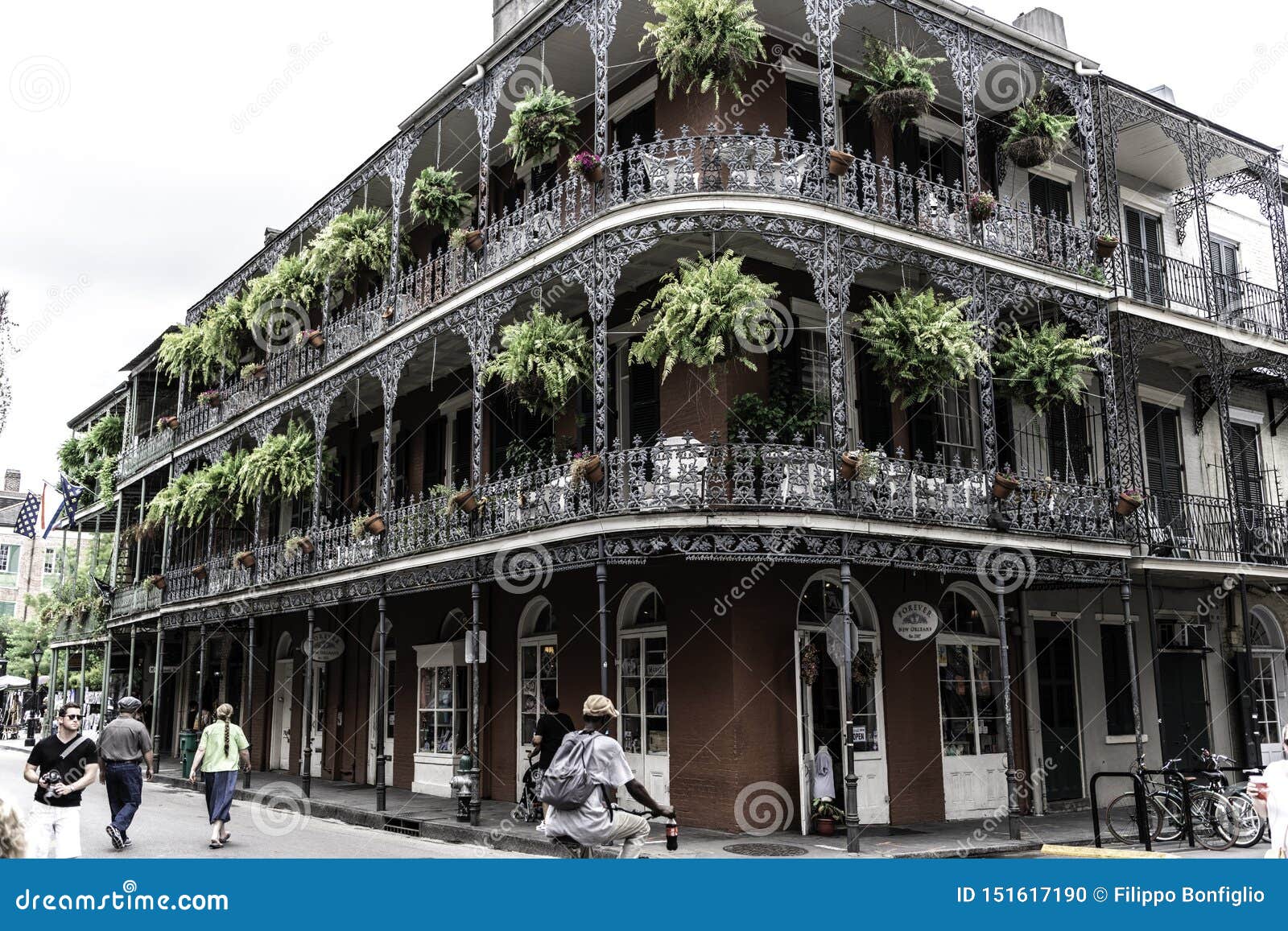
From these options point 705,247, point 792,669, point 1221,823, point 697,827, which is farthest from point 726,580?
point 1221,823

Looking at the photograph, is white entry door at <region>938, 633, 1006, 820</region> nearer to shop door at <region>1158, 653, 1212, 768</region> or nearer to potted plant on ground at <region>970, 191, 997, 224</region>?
shop door at <region>1158, 653, 1212, 768</region>

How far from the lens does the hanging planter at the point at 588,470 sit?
1302 cm

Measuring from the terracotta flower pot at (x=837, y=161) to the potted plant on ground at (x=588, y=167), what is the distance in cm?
284

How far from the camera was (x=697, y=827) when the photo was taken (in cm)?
1338

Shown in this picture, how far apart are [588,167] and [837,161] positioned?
3.08m

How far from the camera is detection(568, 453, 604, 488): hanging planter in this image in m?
13.0

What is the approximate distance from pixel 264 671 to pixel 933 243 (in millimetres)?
17960

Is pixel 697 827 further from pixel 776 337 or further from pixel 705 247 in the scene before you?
pixel 705 247

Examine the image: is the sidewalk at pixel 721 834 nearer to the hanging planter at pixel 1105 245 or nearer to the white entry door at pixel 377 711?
the white entry door at pixel 377 711

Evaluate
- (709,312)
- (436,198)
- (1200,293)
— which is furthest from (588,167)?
(1200,293)

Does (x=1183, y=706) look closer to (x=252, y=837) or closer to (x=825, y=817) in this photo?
(x=825, y=817)

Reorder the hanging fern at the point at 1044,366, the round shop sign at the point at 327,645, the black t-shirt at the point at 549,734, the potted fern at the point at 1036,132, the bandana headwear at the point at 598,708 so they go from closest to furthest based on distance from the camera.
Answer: the bandana headwear at the point at 598,708
the black t-shirt at the point at 549,734
the hanging fern at the point at 1044,366
the potted fern at the point at 1036,132
the round shop sign at the point at 327,645

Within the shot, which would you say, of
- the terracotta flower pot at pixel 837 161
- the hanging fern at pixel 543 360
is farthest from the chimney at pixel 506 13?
the terracotta flower pot at pixel 837 161

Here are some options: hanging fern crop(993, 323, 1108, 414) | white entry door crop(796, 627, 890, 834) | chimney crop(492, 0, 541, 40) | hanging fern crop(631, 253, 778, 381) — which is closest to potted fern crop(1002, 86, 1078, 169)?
hanging fern crop(993, 323, 1108, 414)
